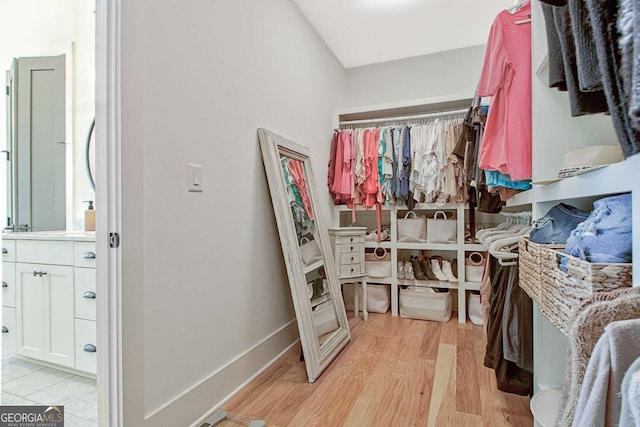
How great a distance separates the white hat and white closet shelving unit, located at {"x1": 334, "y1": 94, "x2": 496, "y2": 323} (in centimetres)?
186

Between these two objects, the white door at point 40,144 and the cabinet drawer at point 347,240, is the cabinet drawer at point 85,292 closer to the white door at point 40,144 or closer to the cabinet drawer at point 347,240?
the white door at point 40,144

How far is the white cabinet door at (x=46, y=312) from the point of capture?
1714 millimetres

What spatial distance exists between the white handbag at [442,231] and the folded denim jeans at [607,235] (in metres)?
2.11

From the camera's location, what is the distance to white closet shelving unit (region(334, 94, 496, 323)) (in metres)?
2.76

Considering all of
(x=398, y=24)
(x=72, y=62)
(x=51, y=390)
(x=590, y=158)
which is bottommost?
(x=51, y=390)

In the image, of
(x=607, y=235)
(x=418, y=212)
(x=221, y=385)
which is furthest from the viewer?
(x=418, y=212)

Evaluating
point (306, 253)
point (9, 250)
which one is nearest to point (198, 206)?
point (306, 253)

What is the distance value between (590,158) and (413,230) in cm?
205

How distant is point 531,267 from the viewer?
102 centimetres

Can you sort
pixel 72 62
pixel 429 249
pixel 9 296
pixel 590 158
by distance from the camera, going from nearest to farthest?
pixel 590 158 → pixel 9 296 → pixel 72 62 → pixel 429 249

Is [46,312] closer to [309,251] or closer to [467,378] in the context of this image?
[309,251]

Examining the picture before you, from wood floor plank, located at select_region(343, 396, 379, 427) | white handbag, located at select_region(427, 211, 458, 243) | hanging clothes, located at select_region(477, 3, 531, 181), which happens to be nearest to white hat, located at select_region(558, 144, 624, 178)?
hanging clothes, located at select_region(477, 3, 531, 181)

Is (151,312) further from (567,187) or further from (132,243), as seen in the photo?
Answer: (567,187)

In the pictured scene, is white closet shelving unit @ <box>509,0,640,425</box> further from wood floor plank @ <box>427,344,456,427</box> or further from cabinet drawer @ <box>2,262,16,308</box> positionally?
cabinet drawer @ <box>2,262,16,308</box>
